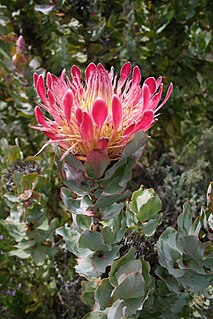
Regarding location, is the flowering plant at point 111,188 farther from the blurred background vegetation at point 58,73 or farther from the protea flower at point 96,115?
the blurred background vegetation at point 58,73

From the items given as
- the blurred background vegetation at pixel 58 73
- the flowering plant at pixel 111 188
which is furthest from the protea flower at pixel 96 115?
the blurred background vegetation at pixel 58 73

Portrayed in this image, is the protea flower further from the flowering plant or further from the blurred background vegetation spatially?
the blurred background vegetation

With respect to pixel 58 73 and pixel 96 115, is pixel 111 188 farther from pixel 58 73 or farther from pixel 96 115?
pixel 58 73

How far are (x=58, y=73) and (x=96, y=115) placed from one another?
119cm

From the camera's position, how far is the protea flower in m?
0.80

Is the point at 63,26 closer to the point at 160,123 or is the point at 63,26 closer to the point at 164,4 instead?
the point at 164,4

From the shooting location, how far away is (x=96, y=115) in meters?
0.79

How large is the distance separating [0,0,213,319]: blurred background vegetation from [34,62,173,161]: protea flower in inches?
23.7

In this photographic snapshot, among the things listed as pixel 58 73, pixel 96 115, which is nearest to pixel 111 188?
pixel 96 115

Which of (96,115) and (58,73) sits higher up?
(96,115)

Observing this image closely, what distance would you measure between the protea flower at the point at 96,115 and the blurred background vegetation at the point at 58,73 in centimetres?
60

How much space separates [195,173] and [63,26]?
0.78 meters

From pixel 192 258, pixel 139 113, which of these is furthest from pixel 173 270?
pixel 139 113

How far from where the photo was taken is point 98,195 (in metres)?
0.89
